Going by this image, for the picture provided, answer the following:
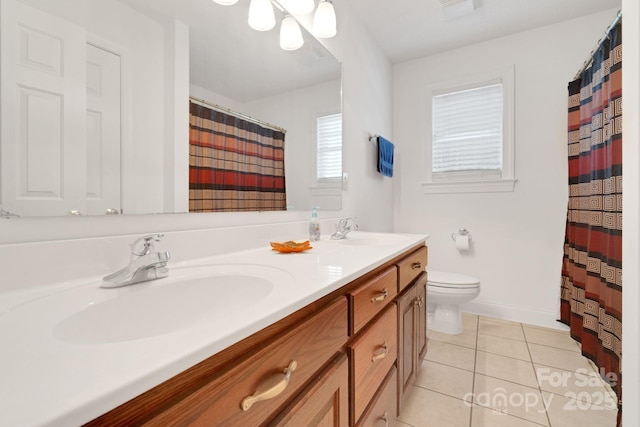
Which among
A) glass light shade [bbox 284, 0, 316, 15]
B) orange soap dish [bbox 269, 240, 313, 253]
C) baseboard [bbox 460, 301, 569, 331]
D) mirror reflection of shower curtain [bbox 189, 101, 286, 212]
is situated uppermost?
glass light shade [bbox 284, 0, 316, 15]

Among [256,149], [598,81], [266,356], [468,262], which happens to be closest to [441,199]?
[468,262]

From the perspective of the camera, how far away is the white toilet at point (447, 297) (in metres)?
2.00

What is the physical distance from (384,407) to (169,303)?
31.9 inches

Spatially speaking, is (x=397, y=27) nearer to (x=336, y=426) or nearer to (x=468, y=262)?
(x=468, y=262)

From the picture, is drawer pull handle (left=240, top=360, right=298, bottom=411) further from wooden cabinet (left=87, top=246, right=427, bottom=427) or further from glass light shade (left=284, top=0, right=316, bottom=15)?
glass light shade (left=284, top=0, right=316, bottom=15)

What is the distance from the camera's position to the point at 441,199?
2660mm

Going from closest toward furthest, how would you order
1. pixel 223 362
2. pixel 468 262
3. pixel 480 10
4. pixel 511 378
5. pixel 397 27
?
1. pixel 223 362
2. pixel 511 378
3. pixel 480 10
4. pixel 397 27
5. pixel 468 262

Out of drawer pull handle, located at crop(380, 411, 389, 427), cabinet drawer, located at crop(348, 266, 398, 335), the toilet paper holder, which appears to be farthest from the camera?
the toilet paper holder

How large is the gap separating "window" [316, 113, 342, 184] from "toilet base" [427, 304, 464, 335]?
1.32 metres

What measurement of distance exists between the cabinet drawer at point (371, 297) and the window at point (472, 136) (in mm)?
1889

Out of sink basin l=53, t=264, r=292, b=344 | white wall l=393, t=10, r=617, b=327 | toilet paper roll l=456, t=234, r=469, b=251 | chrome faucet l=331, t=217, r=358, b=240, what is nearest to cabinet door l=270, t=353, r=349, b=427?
sink basin l=53, t=264, r=292, b=344

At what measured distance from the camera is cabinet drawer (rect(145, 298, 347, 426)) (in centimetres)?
36

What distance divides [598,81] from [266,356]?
2.32m

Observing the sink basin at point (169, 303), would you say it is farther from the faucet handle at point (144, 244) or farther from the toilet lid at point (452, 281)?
the toilet lid at point (452, 281)
